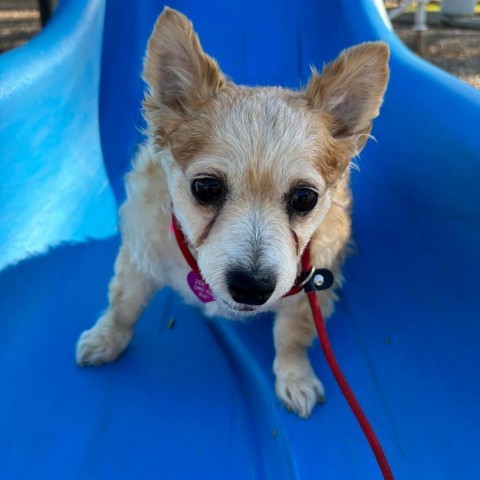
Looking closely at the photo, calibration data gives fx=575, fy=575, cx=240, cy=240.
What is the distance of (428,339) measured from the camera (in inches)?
96.3

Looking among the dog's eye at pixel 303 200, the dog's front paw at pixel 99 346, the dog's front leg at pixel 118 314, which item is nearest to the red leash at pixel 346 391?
the dog's eye at pixel 303 200

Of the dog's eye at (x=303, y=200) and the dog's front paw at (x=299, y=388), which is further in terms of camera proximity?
the dog's front paw at (x=299, y=388)

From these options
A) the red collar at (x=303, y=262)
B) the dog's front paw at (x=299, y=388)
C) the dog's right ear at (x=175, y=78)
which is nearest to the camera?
the dog's right ear at (x=175, y=78)

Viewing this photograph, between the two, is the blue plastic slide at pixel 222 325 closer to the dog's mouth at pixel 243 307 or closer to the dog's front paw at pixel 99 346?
the dog's front paw at pixel 99 346

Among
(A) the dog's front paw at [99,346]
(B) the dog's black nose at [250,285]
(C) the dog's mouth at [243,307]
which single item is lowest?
(A) the dog's front paw at [99,346]

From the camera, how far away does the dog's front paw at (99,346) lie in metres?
2.38

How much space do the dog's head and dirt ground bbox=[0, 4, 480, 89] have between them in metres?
4.13

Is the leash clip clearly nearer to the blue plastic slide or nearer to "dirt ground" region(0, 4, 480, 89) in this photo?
the blue plastic slide

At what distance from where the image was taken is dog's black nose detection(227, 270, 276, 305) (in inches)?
66.6

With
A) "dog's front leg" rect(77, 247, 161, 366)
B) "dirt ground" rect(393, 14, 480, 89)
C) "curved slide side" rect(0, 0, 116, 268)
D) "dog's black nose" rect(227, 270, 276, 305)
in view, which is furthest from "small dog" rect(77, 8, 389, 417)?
"dirt ground" rect(393, 14, 480, 89)

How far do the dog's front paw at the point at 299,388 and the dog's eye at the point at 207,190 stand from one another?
896 mm

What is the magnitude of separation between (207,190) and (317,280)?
577 millimetres

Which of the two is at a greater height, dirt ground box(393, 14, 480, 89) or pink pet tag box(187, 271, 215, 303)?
pink pet tag box(187, 271, 215, 303)

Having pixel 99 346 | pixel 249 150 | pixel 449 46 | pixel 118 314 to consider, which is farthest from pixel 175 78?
pixel 449 46
